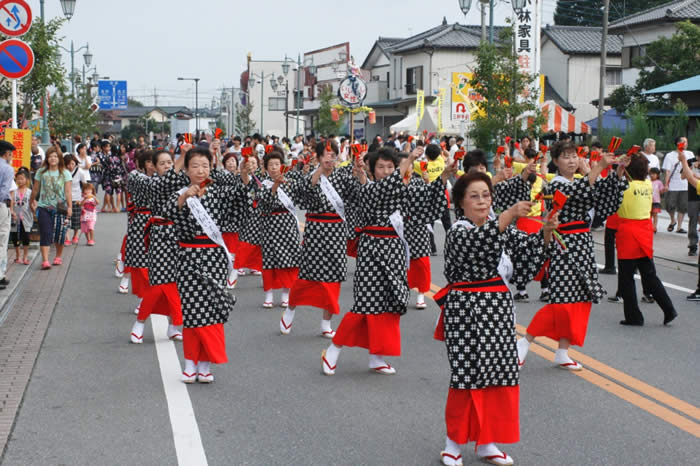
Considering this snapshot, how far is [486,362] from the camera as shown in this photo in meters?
4.73

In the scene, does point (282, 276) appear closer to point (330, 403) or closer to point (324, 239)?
point (324, 239)

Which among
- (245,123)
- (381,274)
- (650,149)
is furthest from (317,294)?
(245,123)

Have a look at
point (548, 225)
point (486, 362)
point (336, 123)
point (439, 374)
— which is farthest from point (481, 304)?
point (336, 123)

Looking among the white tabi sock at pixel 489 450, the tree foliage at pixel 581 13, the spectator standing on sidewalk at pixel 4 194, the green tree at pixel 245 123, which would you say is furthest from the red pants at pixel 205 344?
the green tree at pixel 245 123

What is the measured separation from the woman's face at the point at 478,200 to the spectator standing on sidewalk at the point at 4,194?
22.4 feet

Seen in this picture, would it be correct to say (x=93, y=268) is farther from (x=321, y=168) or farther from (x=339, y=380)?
(x=339, y=380)

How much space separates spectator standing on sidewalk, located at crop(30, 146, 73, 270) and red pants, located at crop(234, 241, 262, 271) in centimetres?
303

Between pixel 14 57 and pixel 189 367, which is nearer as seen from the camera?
pixel 189 367

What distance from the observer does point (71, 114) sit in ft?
114

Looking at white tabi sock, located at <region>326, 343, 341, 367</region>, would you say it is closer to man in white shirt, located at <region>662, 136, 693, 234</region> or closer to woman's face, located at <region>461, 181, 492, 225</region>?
woman's face, located at <region>461, 181, 492, 225</region>

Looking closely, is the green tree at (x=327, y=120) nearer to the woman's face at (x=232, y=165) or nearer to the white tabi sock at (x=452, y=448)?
the woman's face at (x=232, y=165)

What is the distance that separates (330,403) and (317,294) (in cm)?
224

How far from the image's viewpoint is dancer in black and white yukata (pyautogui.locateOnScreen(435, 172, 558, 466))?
4.68 m

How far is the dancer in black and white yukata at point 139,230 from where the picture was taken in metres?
9.30
